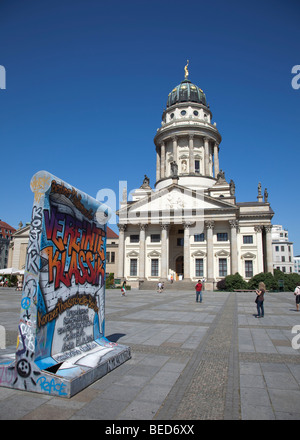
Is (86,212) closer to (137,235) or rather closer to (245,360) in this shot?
(245,360)

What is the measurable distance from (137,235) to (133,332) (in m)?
39.0

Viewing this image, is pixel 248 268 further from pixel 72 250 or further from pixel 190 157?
pixel 72 250

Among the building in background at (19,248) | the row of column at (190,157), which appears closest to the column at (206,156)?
the row of column at (190,157)

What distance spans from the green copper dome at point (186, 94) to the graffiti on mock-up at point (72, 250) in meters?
60.8

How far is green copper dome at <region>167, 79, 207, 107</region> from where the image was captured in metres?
62.1

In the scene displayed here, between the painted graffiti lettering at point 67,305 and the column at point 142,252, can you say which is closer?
the painted graffiti lettering at point 67,305

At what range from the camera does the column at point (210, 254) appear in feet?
140

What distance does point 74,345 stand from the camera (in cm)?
597

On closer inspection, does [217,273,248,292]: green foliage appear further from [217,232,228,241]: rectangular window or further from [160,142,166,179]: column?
[160,142,166,179]: column

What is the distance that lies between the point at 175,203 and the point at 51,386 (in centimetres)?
4261

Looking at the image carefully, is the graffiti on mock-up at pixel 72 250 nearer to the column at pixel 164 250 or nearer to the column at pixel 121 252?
the column at pixel 164 250

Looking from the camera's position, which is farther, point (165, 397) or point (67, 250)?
point (67, 250)

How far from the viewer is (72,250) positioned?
242 inches

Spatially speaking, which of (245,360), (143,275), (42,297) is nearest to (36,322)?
(42,297)
